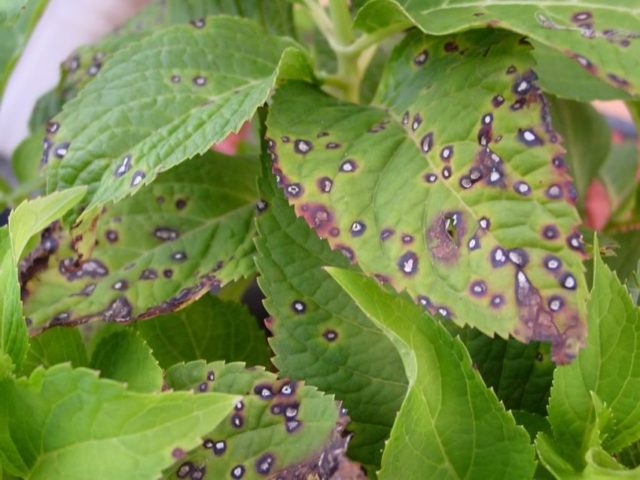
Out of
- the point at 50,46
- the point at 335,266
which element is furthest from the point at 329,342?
the point at 50,46

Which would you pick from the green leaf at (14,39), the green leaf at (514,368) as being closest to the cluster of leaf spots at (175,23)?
the green leaf at (14,39)

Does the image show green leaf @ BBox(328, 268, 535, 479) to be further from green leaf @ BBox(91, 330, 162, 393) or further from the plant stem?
the plant stem

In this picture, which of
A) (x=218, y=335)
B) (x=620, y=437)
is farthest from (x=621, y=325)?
(x=218, y=335)

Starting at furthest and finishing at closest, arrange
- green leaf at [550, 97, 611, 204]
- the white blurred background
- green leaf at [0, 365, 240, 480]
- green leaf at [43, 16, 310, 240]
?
the white blurred background → green leaf at [550, 97, 611, 204] → green leaf at [43, 16, 310, 240] → green leaf at [0, 365, 240, 480]

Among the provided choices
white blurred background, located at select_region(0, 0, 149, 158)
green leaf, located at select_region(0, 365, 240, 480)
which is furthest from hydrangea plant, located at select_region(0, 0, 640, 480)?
white blurred background, located at select_region(0, 0, 149, 158)

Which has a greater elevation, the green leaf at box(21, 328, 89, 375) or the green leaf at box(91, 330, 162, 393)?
the green leaf at box(91, 330, 162, 393)

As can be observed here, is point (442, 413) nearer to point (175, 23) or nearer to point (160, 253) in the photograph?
point (160, 253)
